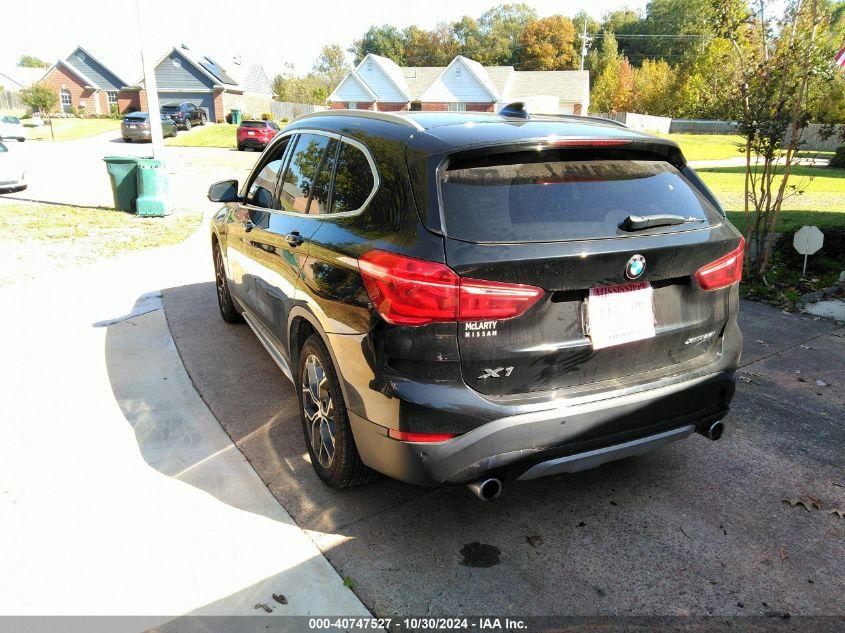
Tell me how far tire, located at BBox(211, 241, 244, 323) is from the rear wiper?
12.9ft

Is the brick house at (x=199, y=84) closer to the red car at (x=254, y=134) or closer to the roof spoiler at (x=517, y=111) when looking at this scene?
the red car at (x=254, y=134)

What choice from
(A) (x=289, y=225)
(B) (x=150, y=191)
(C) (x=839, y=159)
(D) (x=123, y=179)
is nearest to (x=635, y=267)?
(A) (x=289, y=225)

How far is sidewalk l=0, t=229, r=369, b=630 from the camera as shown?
2.62 metres

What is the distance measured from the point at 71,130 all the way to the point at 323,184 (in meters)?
48.1

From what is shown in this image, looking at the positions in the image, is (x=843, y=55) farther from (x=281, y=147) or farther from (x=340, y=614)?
(x=340, y=614)

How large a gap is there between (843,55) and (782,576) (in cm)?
750

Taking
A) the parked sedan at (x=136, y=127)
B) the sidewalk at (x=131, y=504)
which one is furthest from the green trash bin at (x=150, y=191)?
the parked sedan at (x=136, y=127)

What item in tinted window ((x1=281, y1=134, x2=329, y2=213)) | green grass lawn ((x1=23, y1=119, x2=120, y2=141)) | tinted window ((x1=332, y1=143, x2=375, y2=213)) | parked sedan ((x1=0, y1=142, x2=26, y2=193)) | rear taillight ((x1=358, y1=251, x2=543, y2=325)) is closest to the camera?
rear taillight ((x1=358, y1=251, x2=543, y2=325))

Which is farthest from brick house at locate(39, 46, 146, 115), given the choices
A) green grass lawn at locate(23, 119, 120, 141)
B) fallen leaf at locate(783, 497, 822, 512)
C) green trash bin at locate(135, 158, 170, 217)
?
fallen leaf at locate(783, 497, 822, 512)

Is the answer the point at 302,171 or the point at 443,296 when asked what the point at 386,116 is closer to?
the point at 302,171

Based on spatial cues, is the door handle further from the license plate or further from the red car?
the red car

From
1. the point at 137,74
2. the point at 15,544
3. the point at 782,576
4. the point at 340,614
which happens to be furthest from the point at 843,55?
the point at 137,74

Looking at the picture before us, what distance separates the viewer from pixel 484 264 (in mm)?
2395

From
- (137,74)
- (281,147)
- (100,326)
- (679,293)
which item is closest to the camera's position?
(679,293)
